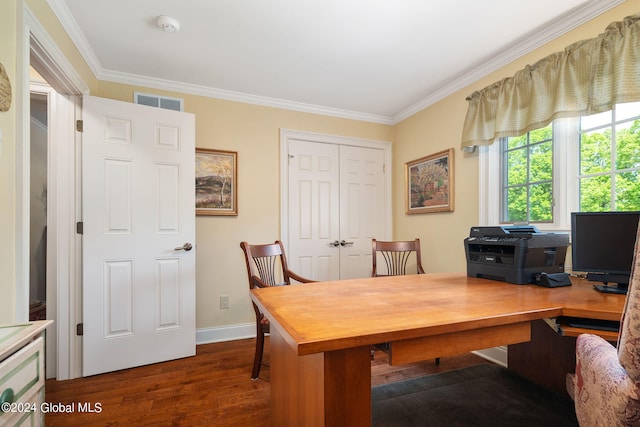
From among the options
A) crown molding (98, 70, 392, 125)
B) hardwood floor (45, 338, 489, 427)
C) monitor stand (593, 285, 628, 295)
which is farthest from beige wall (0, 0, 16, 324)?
monitor stand (593, 285, 628, 295)

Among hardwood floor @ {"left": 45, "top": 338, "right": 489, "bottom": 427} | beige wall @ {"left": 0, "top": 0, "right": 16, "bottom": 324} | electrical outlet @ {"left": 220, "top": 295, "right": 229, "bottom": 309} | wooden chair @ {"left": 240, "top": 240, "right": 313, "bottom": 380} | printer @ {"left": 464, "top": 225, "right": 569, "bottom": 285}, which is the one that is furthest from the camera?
electrical outlet @ {"left": 220, "top": 295, "right": 229, "bottom": 309}

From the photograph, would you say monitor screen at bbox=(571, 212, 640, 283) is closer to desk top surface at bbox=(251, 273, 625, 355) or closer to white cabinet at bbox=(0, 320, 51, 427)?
desk top surface at bbox=(251, 273, 625, 355)

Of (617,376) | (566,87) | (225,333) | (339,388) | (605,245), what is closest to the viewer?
(617,376)


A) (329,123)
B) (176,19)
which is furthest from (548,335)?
(176,19)

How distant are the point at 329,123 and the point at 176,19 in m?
1.82

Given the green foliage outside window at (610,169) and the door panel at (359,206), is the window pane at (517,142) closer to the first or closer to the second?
the green foliage outside window at (610,169)

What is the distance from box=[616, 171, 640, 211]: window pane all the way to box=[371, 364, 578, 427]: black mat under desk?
1.21m

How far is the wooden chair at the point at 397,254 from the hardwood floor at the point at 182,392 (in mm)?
848

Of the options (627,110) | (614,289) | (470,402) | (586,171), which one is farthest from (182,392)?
(627,110)

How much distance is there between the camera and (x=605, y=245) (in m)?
1.48

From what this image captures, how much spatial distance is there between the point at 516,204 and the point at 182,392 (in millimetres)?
2812

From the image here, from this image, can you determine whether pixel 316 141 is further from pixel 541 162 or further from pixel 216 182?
pixel 541 162

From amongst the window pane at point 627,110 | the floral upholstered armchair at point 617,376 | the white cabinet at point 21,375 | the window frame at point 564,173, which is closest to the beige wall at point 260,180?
the window frame at point 564,173

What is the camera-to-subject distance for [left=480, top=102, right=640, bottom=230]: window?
173 cm
